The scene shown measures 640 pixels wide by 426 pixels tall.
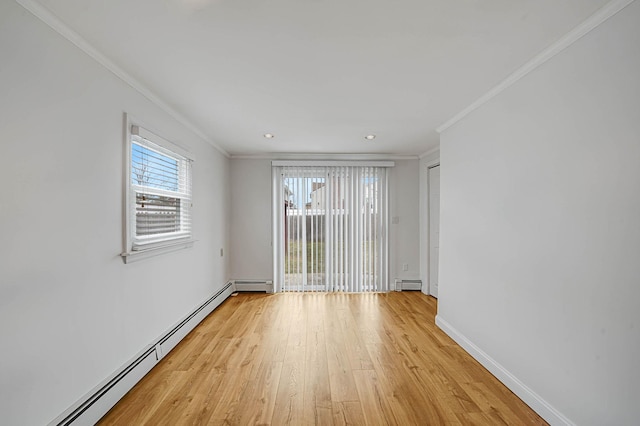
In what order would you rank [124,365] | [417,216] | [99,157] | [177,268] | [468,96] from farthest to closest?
[417,216] → [177,268] → [468,96] → [124,365] → [99,157]

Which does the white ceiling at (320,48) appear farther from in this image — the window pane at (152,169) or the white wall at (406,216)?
the white wall at (406,216)

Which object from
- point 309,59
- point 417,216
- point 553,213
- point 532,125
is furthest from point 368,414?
point 417,216

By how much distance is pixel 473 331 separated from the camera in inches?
109

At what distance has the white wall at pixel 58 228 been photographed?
1.39 m

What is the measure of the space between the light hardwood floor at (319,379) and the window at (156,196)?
3.49 feet

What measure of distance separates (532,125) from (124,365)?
340 centimetres

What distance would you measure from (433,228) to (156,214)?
3.93 metres

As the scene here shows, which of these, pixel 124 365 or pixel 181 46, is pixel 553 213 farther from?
pixel 124 365

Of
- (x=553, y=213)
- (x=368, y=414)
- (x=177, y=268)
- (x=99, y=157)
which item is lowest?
(x=368, y=414)

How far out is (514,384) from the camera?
2.17 metres

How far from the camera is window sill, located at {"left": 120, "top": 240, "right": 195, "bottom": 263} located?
2.23 m

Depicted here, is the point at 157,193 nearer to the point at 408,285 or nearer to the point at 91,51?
the point at 91,51

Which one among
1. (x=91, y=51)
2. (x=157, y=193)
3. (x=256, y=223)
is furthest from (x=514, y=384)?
(x=256, y=223)

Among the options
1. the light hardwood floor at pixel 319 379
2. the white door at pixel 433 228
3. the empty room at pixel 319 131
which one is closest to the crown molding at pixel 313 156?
the white door at pixel 433 228
